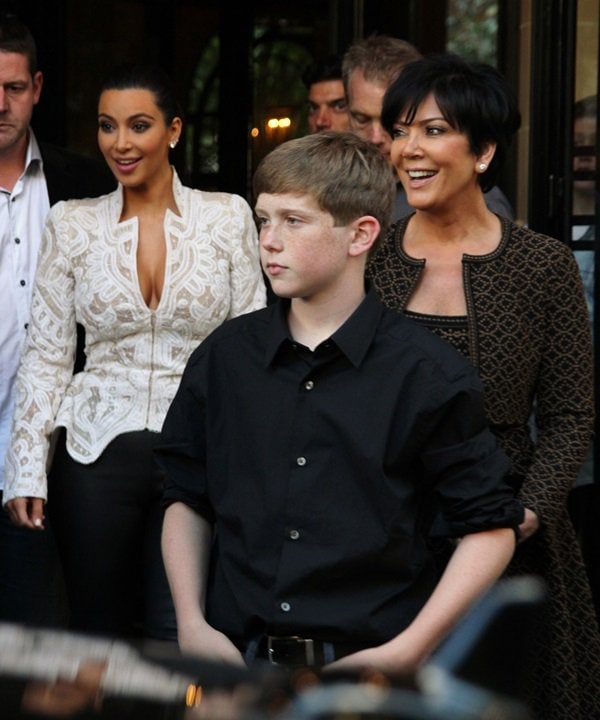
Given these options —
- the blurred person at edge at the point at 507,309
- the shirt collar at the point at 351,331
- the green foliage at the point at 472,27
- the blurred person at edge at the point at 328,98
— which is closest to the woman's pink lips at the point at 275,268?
the shirt collar at the point at 351,331

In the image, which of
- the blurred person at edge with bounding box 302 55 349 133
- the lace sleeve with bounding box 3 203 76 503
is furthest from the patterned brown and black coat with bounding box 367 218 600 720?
the blurred person at edge with bounding box 302 55 349 133

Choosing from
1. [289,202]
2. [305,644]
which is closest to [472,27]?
[289,202]

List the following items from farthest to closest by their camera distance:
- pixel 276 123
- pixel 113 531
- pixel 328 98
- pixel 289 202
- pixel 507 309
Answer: pixel 276 123, pixel 328 98, pixel 113 531, pixel 507 309, pixel 289 202

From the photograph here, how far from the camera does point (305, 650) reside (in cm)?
275

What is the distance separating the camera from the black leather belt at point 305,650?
9.00 feet

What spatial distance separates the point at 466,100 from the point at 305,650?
A: 130cm

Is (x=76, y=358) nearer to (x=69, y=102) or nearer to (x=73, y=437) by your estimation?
(x=73, y=437)

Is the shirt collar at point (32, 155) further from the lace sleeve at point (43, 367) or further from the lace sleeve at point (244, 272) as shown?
the lace sleeve at point (244, 272)

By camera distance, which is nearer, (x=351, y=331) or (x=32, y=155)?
(x=351, y=331)

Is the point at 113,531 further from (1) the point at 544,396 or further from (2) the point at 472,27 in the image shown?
(2) the point at 472,27

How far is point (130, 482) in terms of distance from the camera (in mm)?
4000

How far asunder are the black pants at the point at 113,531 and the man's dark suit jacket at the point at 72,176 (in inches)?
38.7

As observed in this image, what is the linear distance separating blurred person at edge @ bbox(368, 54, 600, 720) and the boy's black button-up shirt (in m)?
0.49

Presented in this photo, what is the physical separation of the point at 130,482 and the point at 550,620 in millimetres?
1160
